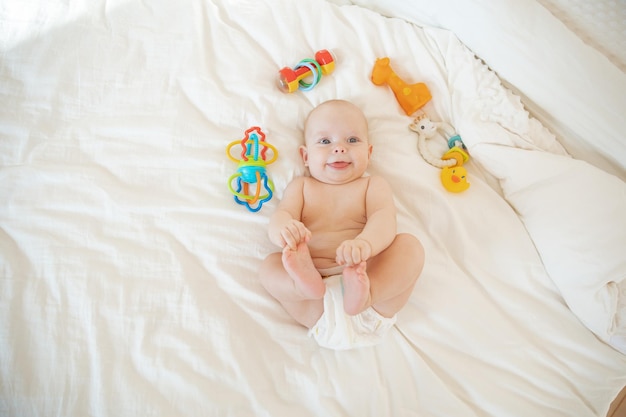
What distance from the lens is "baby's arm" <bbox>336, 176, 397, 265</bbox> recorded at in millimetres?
960

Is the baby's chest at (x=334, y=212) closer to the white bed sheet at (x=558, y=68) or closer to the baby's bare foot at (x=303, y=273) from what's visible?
the baby's bare foot at (x=303, y=273)

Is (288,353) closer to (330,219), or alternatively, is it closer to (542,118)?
(330,219)

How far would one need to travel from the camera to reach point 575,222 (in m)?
1.18

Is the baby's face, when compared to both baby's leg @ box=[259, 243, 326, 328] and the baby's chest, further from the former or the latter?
baby's leg @ box=[259, 243, 326, 328]

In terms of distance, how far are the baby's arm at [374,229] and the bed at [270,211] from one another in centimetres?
13

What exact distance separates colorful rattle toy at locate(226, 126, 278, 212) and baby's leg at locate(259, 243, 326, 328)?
0.58 ft

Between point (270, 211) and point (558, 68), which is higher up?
point (558, 68)

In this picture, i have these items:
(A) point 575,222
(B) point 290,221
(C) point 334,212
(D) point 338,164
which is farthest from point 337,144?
(A) point 575,222

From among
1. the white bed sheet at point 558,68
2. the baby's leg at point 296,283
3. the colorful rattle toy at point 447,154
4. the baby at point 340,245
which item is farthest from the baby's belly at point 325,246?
the white bed sheet at point 558,68

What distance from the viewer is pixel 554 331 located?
3.75ft

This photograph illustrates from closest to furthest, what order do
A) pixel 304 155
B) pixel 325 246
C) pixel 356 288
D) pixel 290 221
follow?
pixel 356 288
pixel 290 221
pixel 325 246
pixel 304 155

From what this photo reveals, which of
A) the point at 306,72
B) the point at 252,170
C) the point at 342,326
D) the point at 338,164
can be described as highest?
the point at 306,72

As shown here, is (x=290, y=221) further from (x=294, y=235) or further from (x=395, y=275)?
(x=395, y=275)

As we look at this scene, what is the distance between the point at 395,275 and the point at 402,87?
671 millimetres
